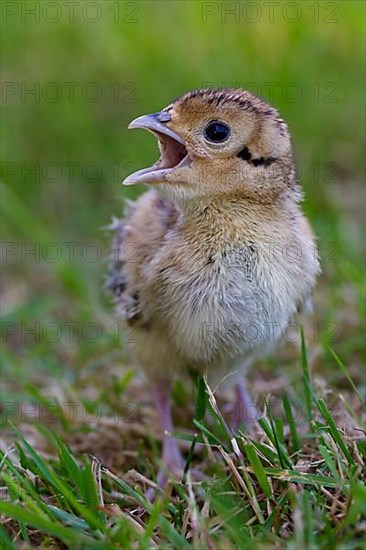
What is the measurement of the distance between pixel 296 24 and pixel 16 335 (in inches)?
106

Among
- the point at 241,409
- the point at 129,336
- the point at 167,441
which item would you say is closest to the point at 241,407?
the point at 241,409

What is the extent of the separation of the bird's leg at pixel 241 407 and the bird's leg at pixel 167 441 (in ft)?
0.72

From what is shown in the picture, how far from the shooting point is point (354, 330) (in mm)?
3293

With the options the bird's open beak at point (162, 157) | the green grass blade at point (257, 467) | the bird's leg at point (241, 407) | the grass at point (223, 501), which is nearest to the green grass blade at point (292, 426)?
the grass at point (223, 501)

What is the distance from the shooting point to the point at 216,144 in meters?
2.32

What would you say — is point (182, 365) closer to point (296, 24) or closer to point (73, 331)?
point (73, 331)

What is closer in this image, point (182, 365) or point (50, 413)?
point (182, 365)

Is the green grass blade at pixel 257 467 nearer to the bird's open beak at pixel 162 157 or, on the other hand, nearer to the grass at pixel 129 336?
the grass at pixel 129 336

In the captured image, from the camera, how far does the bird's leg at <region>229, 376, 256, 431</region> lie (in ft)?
9.61

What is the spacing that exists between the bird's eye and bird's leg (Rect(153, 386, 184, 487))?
88 centimetres

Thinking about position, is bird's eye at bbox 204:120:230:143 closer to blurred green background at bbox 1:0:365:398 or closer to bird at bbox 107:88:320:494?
bird at bbox 107:88:320:494

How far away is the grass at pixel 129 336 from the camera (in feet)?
6.63

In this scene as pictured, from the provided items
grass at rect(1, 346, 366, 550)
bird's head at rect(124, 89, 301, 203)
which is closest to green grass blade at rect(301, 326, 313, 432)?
grass at rect(1, 346, 366, 550)

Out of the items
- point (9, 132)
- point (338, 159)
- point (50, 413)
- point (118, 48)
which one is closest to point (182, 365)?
point (50, 413)
